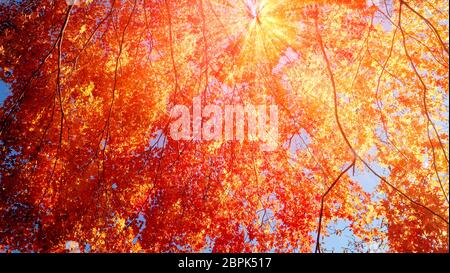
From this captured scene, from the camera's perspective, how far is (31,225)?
8.10 m

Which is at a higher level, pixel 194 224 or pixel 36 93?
pixel 36 93

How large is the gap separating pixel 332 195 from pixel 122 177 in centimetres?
585

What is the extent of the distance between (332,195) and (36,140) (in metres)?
7.84

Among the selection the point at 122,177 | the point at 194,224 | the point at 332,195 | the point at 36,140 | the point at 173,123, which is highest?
the point at 173,123

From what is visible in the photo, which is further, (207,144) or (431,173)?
(207,144)

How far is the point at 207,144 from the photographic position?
7859 millimetres

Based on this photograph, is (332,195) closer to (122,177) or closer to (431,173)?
(431,173)

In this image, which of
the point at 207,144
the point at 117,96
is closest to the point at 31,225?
the point at 117,96

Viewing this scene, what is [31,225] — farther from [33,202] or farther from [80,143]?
[80,143]
